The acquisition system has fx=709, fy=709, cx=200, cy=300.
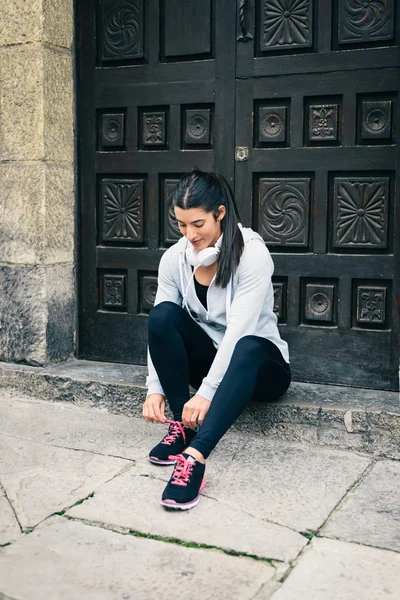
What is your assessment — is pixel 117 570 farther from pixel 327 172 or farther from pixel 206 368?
pixel 327 172

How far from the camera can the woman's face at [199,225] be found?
9.84 feet

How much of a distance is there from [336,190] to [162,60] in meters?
1.28

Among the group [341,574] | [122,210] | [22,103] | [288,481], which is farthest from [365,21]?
[341,574]

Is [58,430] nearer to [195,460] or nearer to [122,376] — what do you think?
[122,376]

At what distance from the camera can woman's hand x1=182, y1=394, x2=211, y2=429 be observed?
9.46 ft

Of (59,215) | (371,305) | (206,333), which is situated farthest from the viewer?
(59,215)

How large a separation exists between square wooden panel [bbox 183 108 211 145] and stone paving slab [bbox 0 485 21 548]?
86.8 inches

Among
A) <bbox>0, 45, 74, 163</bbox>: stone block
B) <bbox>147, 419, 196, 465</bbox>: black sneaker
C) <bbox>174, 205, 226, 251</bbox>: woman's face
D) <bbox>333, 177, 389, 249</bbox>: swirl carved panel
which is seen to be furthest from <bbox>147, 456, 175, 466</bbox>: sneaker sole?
<bbox>0, 45, 74, 163</bbox>: stone block

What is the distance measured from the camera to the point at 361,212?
12.1 feet

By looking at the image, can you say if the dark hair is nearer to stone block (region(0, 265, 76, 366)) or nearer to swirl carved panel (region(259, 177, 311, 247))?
swirl carved panel (region(259, 177, 311, 247))

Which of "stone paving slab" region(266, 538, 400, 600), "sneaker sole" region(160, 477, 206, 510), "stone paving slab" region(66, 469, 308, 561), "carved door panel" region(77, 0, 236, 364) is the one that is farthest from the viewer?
"carved door panel" region(77, 0, 236, 364)

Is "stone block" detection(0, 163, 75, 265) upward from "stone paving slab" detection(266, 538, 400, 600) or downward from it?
upward

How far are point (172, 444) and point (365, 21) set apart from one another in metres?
2.31

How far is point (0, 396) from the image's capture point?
4.25 metres
